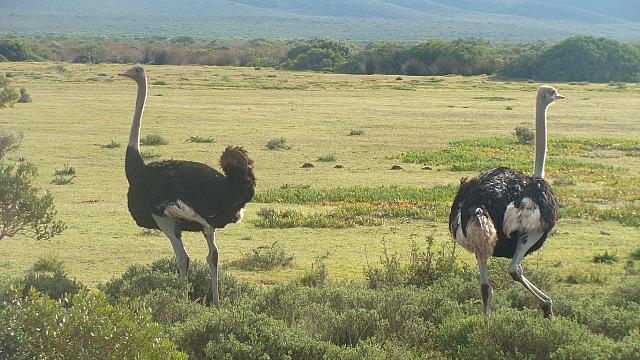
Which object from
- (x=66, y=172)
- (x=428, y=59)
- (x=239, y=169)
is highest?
(x=239, y=169)

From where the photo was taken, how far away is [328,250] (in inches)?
456

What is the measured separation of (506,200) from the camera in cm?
701

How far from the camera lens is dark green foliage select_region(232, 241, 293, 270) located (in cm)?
1053

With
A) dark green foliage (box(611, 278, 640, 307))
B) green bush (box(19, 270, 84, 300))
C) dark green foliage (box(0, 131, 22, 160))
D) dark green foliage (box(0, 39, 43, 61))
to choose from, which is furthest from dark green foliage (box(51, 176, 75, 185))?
dark green foliage (box(0, 39, 43, 61))

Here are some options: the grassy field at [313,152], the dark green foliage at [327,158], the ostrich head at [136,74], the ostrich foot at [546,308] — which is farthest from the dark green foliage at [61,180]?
the ostrich foot at [546,308]

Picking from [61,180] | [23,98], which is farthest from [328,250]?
[23,98]

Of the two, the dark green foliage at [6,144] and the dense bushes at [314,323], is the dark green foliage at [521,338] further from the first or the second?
the dark green foliage at [6,144]

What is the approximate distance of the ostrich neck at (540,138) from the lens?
8.00 meters

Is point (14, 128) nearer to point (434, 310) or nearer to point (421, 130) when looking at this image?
point (421, 130)

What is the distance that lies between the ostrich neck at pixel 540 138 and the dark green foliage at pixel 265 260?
3.48m

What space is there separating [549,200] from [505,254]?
1.86ft

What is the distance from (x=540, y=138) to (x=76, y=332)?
479cm

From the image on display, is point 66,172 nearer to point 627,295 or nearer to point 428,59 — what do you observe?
point 627,295

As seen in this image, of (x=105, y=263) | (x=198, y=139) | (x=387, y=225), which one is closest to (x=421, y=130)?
(x=198, y=139)
